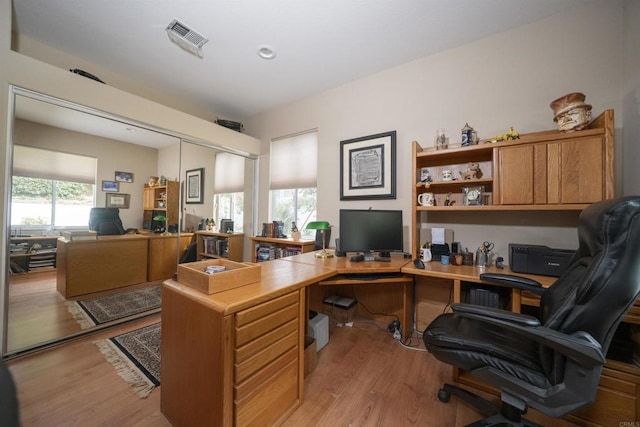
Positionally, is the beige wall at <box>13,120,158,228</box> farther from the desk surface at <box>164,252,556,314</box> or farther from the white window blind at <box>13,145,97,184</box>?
the desk surface at <box>164,252,556,314</box>

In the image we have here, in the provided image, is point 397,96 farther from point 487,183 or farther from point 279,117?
point 279,117

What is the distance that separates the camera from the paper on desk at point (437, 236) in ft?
7.12

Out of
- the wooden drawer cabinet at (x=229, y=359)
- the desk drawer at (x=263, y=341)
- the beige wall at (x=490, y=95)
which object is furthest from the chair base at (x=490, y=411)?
the beige wall at (x=490, y=95)

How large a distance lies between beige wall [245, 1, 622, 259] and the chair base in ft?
4.02

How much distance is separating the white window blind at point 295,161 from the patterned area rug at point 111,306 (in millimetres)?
2172

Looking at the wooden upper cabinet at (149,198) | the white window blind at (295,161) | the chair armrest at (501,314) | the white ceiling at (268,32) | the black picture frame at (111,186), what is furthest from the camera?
the white window blind at (295,161)

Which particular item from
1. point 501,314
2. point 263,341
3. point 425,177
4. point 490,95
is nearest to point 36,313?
point 263,341

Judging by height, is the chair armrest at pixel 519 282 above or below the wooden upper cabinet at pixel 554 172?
below

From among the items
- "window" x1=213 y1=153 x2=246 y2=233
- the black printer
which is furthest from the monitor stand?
"window" x1=213 y1=153 x2=246 y2=233

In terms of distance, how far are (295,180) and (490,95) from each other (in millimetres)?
2401

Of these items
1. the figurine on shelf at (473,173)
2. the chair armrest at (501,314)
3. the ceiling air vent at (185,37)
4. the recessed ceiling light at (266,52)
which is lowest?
the chair armrest at (501,314)

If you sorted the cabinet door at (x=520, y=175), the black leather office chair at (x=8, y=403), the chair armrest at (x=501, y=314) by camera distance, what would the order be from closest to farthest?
the black leather office chair at (x=8, y=403) < the chair armrest at (x=501, y=314) < the cabinet door at (x=520, y=175)

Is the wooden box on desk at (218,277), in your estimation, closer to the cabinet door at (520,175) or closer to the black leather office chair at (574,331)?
the black leather office chair at (574,331)

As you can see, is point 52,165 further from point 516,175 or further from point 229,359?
point 516,175
